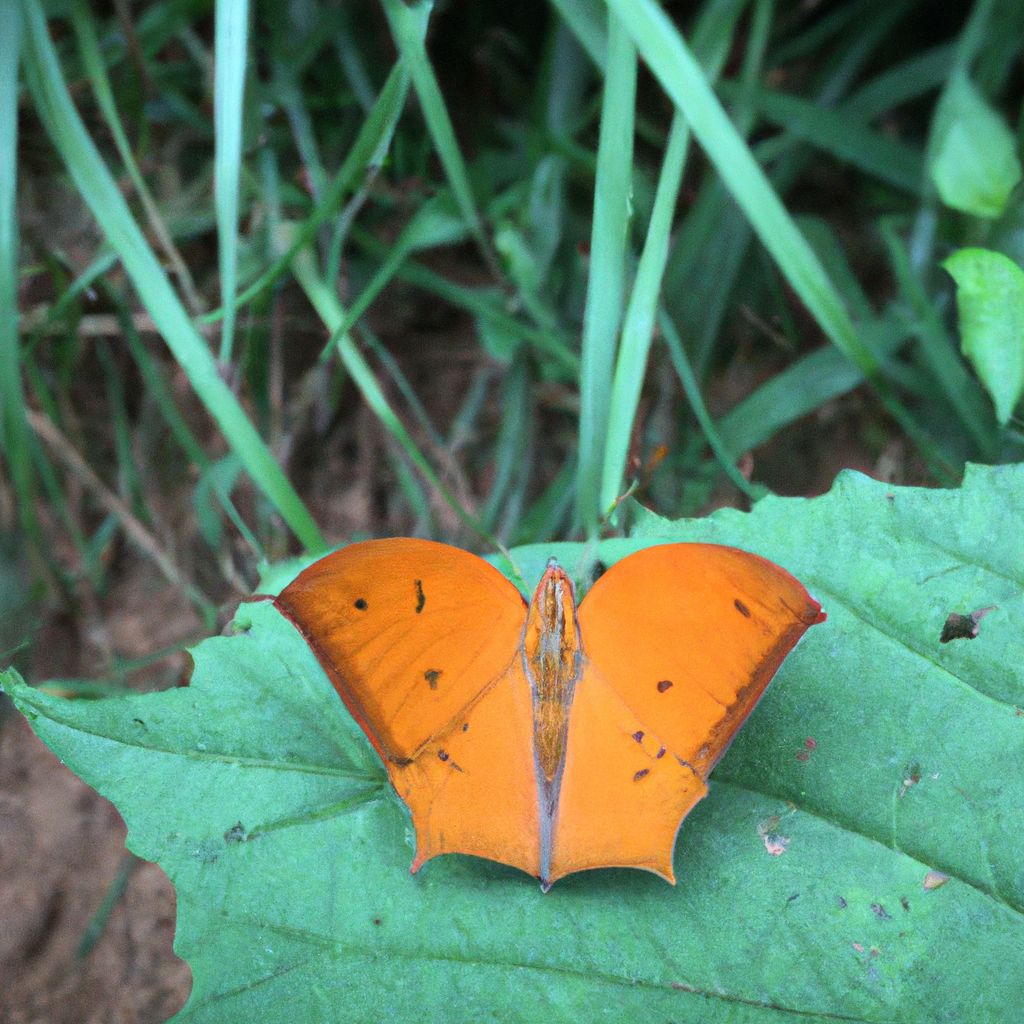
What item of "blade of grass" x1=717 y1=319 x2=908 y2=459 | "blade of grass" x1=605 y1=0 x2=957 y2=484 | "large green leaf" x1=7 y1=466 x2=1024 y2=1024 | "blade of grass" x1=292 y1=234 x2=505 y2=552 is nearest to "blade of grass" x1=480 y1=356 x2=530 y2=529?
"blade of grass" x1=292 y1=234 x2=505 y2=552

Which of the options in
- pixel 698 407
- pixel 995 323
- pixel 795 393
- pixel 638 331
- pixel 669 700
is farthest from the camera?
pixel 795 393

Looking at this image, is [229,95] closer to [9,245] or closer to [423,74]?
[423,74]

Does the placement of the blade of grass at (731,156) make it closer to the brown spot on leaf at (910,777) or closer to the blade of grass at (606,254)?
the blade of grass at (606,254)

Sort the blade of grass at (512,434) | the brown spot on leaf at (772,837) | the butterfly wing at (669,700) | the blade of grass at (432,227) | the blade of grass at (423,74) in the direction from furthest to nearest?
1. the blade of grass at (512,434)
2. the blade of grass at (432,227)
3. the blade of grass at (423,74)
4. the brown spot on leaf at (772,837)
5. the butterfly wing at (669,700)

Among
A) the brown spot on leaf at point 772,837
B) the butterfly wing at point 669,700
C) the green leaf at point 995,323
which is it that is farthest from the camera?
the green leaf at point 995,323

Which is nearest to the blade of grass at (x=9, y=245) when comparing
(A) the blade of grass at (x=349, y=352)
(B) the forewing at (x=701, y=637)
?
(A) the blade of grass at (x=349, y=352)

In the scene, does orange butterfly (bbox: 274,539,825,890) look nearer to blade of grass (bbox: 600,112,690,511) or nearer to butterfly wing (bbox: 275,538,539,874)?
butterfly wing (bbox: 275,538,539,874)

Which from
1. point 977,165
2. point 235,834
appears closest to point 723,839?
point 235,834
